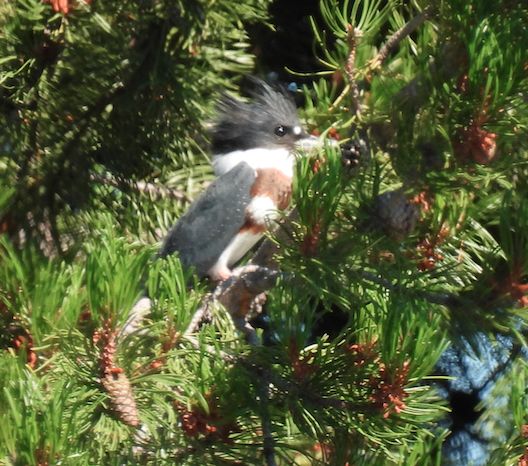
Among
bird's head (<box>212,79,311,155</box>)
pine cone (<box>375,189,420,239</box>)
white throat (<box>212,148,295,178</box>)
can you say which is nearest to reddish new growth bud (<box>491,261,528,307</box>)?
pine cone (<box>375,189,420,239</box>)

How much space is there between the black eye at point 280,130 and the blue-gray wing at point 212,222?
0.24 metres

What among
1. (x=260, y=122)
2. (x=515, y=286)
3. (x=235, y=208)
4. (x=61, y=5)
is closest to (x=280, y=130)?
(x=260, y=122)

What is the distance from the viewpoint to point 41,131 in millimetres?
1292

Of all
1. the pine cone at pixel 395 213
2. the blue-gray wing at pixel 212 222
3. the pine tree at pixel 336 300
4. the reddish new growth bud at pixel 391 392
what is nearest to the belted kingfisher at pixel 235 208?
the blue-gray wing at pixel 212 222

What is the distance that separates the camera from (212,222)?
162 centimetres

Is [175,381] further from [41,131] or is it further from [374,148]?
[41,131]

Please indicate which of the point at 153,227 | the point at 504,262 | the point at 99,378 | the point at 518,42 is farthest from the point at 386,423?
the point at 153,227

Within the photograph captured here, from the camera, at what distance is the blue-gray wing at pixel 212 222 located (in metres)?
1.61

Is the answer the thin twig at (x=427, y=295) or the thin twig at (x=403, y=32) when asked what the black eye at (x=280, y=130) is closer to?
the thin twig at (x=403, y=32)

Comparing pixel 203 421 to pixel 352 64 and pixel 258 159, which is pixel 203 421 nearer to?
pixel 352 64

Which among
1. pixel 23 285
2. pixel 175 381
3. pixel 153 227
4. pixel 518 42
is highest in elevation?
pixel 518 42

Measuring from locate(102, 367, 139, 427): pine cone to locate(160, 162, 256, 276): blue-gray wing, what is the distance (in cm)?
87

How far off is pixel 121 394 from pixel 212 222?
2.99 ft

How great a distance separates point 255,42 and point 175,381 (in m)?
1.45
